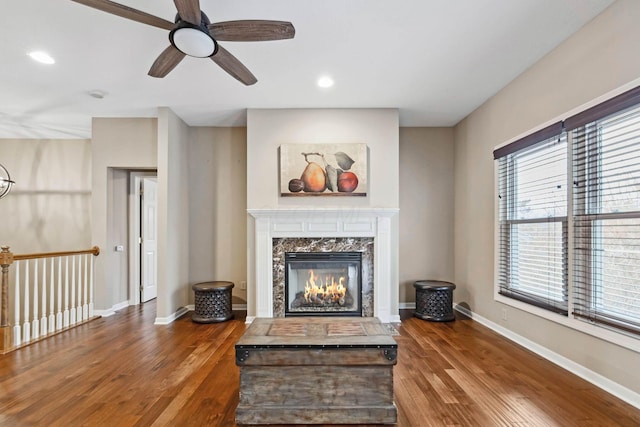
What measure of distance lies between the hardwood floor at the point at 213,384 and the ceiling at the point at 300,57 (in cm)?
277

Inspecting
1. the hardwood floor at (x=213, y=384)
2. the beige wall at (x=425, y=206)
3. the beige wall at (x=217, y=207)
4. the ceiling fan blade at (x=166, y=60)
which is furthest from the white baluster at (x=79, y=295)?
the beige wall at (x=425, y=206)

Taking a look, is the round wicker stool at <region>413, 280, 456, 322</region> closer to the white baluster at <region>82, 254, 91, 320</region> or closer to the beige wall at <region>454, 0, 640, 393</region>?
the beige wall at <region>454, 0, 640, 393</region>

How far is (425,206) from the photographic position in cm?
523

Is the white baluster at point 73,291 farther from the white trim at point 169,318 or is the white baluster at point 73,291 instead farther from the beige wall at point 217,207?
the beige wall at point 217,207

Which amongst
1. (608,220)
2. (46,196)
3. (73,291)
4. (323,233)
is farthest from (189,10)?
(46,196)

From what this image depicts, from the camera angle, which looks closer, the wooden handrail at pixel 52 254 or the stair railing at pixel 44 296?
the stair railing at pixel 44 296

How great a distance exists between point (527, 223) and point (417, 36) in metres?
2.16

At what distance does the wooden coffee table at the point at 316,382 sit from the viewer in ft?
6.73

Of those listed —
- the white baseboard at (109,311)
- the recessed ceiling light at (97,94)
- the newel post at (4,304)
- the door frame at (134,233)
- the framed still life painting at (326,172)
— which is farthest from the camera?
the door frame at (134,233)

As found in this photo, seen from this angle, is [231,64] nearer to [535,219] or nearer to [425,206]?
[535,219]

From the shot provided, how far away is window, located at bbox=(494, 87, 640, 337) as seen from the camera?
2.34m

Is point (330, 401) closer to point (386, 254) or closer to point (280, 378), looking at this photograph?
point (280, 378)

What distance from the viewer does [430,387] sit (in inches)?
100

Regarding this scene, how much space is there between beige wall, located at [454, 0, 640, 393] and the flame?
5.85ft
